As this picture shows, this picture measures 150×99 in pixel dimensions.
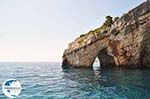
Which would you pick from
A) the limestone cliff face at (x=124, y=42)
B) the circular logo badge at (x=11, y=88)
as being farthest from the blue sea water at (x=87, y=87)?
the limestone cliff face at (x=124, y=42)

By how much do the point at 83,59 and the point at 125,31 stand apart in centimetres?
1663

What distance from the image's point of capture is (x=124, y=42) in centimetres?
5225

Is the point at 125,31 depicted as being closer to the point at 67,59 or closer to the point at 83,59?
the point at 83,59

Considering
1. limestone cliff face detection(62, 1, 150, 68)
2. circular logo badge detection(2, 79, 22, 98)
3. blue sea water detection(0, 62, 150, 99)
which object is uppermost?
limestone cliff face detection(62, 1, 150, 68)

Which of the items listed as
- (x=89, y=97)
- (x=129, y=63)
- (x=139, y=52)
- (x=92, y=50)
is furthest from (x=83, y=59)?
(x=89, y=97)

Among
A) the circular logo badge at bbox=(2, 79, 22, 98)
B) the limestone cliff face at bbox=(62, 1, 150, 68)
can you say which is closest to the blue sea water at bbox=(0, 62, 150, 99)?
the circular logo badge at bbox=(2, 79, 22, 98)

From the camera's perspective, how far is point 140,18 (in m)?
48.9

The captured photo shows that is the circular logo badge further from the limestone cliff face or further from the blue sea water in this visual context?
the limestone cliff face

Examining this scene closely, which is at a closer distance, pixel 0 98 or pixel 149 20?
pixel 0 98

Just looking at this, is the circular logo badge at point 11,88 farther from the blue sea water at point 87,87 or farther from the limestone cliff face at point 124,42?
the limestone cliff face at point 124,42

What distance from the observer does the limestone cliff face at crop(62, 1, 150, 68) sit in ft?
159

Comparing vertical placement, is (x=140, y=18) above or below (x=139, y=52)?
above

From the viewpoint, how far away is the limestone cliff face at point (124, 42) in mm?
48562

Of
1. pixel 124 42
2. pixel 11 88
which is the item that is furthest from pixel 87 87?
pixel 124 42
